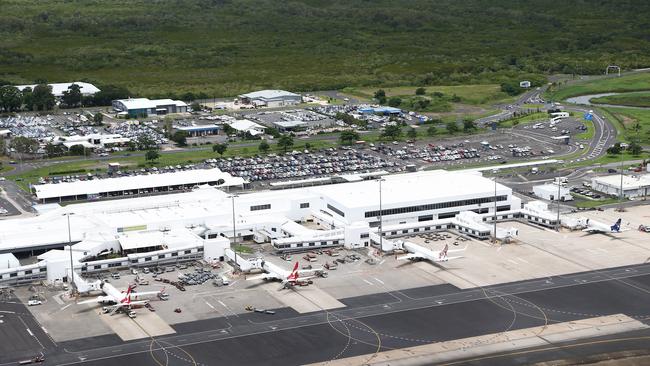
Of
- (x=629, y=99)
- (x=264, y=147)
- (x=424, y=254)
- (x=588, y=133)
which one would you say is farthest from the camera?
(x=629, y=99)

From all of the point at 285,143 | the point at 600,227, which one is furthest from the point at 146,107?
the point at 600,227

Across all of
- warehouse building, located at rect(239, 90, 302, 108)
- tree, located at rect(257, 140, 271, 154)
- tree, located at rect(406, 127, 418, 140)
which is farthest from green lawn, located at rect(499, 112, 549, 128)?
warehouse building, located at rect(239, 90, 302, 108)

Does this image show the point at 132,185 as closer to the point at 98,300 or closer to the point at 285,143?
the point at 285,143

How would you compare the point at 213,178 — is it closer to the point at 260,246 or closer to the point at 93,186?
the point at 93,186

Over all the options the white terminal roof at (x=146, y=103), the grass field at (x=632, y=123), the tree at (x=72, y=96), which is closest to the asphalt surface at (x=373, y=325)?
the grass field at (x=632, y=123)

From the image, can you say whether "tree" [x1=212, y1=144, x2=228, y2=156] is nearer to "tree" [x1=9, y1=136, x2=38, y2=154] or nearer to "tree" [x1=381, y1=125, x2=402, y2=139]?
"tree" [x1=9, y1=136, x2=38, y2=154]

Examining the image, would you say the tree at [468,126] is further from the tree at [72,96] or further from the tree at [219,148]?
the tree at [72,96]
